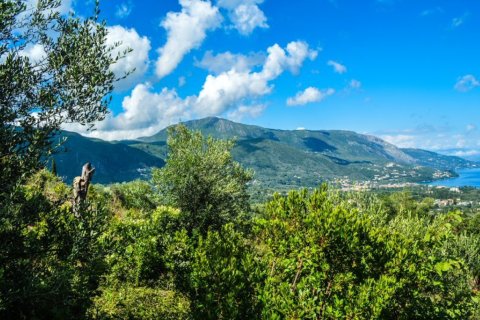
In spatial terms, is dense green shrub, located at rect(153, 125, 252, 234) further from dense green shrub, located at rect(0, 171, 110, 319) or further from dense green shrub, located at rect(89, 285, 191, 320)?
dense green shrub, located at rect(0, 171, 110, 319)

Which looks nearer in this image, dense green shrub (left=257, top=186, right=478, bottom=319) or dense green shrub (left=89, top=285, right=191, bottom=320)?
dense green shrub (left=257, top=186, right=478, bottom=319)

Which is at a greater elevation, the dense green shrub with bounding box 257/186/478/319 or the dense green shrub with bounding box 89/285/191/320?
the dense green shrub with bounding box 257/186/478/319

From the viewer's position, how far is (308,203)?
39.0ft

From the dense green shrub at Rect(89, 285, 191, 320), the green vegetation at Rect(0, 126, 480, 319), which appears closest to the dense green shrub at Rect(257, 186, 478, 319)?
the green vegetation at Rect(0, 126, 480, 319)

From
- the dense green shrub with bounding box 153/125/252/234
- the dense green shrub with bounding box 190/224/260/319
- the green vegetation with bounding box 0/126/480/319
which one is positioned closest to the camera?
the green vegetation with bounding box 0/126/480/319

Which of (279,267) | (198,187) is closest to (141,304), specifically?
(279,267)

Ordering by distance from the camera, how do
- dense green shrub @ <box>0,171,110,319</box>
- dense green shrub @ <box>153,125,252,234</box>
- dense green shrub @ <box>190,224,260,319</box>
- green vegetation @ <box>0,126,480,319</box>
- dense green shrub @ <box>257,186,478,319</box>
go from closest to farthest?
dense green shrub @ <box>0,171,110,319</box> → green vegetation @ <box>0,126,480,319</box> → dense green shrub @ <box>257,186,478,319</box> → dense green shrub @ <box>190,224,260,319</box> → dense green shrub @ <box>153,125,252,234</box>

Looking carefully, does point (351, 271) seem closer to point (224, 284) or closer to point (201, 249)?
point (224, 284)

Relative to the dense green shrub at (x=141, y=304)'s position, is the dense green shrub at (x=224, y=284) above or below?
above

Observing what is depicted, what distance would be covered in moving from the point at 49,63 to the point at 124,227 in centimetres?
1895

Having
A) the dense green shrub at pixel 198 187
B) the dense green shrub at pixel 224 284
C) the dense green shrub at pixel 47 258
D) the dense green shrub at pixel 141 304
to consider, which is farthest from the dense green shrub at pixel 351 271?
the dense green shrub at pixel 198 187

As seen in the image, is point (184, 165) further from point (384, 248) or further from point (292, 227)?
point (384, 248)

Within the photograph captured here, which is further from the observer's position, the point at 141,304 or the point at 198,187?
the point at 198,187

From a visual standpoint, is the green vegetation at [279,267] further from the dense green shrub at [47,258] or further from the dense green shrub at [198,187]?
the dense green shrub at [198,187]
